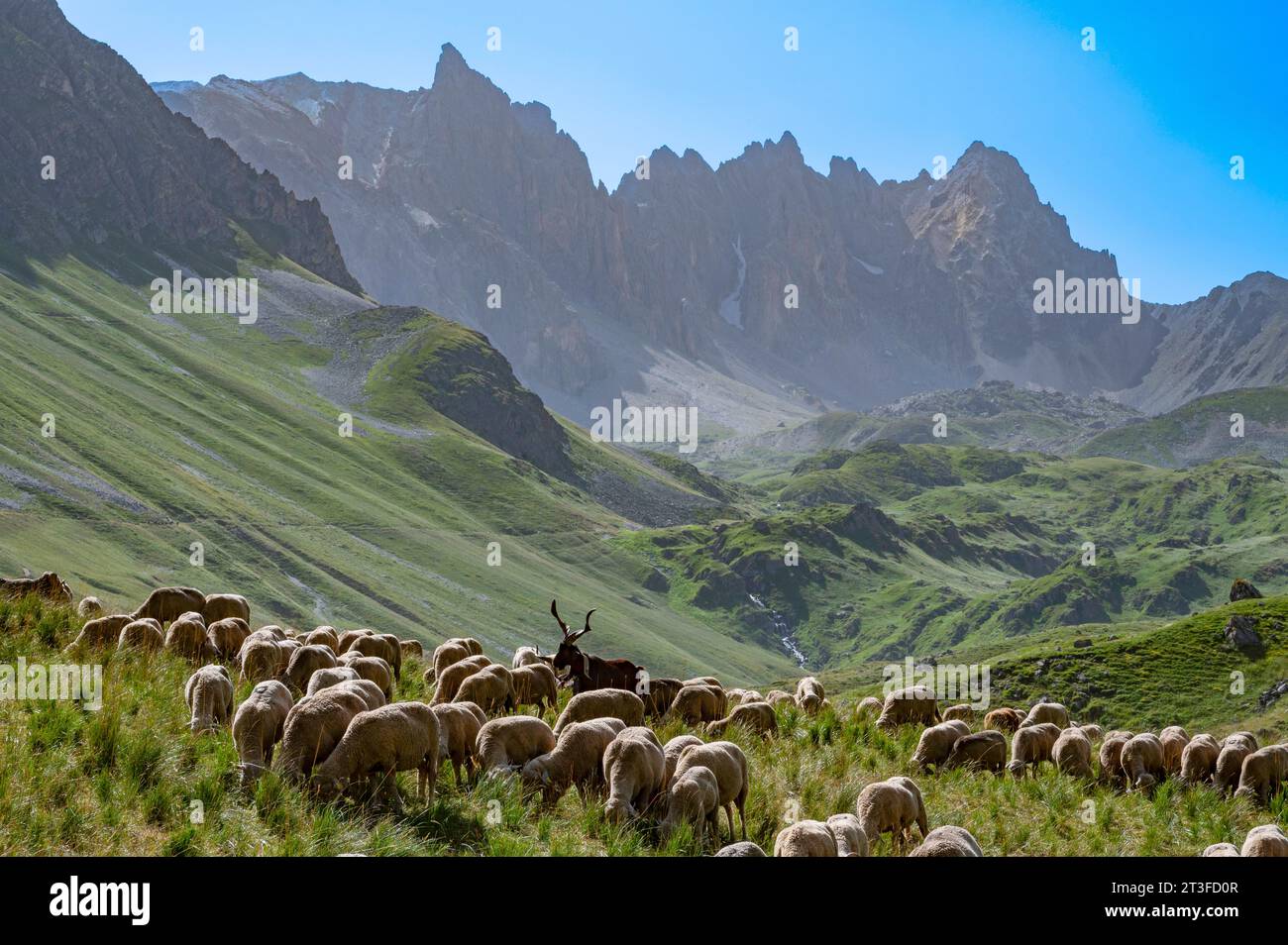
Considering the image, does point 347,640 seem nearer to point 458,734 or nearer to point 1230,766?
point 458,734

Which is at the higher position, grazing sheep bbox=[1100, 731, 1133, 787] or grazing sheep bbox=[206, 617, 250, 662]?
grazing sheep bbox=[206, 617, 250, 662]

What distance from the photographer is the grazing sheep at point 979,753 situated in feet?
75.1

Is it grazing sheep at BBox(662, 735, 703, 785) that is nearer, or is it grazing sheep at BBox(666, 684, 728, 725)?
grazing sheep at BBox(662, 735, 703, 785)

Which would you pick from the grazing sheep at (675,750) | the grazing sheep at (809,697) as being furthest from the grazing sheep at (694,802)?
the grazing sheep at (809,697)

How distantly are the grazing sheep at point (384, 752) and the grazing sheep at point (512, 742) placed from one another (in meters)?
1.73

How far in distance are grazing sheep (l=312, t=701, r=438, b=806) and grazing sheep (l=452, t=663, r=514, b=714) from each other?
6652 millimetres

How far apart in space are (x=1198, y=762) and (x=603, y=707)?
1536 cm

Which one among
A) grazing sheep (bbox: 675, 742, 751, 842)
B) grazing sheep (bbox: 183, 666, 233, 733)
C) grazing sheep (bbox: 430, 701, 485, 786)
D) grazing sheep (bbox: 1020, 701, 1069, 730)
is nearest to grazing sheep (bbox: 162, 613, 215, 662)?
grazing sheep (bbox: 183, 666, 233, 733)

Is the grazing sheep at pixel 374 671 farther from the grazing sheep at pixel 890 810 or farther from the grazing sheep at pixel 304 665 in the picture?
the grazing sheep at pixel 890 810

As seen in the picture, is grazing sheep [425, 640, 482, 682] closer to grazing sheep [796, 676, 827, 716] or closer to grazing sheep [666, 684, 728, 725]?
grazing sheep [666, 684, 728, 725]

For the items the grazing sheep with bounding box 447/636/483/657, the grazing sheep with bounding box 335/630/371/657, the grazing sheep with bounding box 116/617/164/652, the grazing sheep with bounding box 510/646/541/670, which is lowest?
the grazing sheep with bounding box 510/646/541/670

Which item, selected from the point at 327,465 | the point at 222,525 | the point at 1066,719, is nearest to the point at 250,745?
the point at 1066,719

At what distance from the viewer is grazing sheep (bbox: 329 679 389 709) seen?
50.6 ft

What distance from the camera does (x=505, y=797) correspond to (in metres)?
14.3
